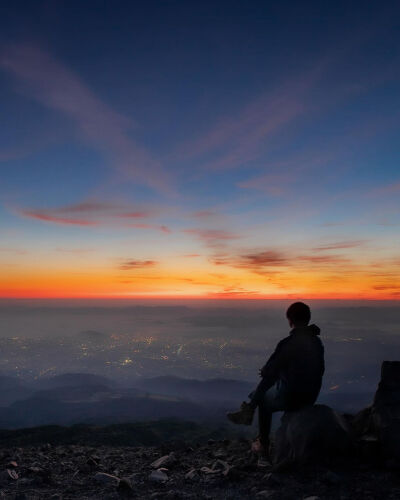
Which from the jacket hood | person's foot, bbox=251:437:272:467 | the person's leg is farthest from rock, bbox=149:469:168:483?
the jacket hood

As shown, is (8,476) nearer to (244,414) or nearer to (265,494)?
(244,414)

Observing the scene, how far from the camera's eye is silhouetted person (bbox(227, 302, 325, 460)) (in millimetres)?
7789


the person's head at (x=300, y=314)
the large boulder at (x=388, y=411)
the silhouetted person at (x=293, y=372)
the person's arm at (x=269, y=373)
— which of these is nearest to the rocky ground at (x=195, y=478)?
the large boulder at (x=388, y=411)

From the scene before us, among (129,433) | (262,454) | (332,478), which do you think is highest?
(332,478)

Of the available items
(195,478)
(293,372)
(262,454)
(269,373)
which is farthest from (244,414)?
(195,478)

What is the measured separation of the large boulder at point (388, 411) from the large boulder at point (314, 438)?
2.07 ft

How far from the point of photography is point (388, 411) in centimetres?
723

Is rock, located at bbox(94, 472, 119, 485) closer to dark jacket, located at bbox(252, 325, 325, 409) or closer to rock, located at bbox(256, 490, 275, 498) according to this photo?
rock, located at bbox(256, 490, 275, 498)

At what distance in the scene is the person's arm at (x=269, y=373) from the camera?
25.9 feet

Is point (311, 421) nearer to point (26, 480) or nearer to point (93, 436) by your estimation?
point (26, 480)

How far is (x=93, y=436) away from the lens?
78.0 m

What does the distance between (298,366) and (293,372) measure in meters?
0.17

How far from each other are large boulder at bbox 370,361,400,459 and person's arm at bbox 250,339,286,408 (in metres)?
2.15

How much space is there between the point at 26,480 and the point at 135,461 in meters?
3.42
